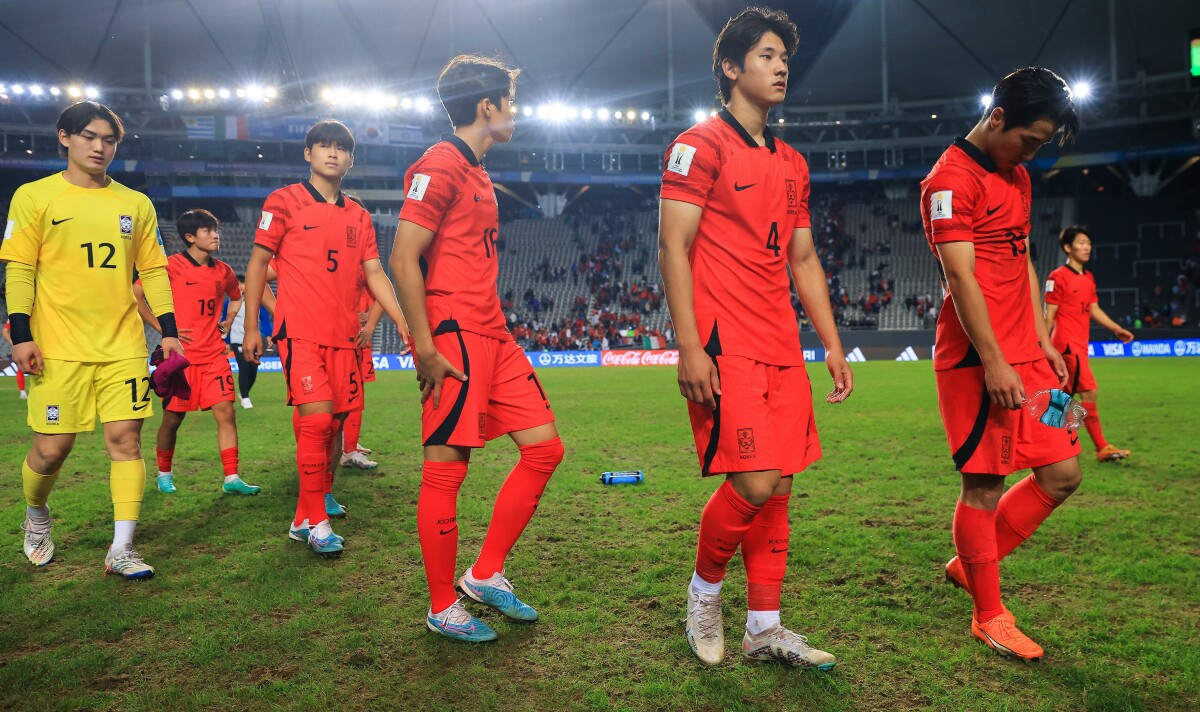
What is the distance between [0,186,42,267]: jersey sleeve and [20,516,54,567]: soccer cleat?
1580mm

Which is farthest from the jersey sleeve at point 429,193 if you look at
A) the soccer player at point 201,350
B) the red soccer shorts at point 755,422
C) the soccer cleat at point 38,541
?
the soccer player at point 201,350

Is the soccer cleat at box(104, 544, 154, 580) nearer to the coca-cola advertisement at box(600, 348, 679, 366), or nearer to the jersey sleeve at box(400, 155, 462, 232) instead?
the jersey sleeve at box(400, 155, 462, 232)

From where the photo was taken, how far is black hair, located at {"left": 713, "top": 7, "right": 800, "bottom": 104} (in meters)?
2.98

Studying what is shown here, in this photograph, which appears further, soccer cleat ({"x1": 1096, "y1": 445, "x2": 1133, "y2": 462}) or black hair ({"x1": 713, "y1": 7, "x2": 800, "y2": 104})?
soccer cleat ({"x1": 1096, "y1": 445, "x2": 1133, "y2": 462})

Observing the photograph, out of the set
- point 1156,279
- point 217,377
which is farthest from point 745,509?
point 1156,279

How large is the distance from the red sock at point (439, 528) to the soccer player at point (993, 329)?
221 centimetres

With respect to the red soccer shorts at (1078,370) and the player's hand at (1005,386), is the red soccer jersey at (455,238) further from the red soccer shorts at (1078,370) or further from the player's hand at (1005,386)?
the red soccer shorts at (1078,370)

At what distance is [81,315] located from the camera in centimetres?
427

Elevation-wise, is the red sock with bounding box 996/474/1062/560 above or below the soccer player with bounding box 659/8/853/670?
below

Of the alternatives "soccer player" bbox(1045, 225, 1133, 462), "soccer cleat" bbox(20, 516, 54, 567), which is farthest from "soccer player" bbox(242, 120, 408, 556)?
"soccer player" bbox(1045, 225, 1133, 462)

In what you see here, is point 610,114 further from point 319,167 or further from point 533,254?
point 319,167

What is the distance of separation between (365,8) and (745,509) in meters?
42.1

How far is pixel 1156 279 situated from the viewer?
33.4 metres

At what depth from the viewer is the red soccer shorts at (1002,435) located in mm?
3170
